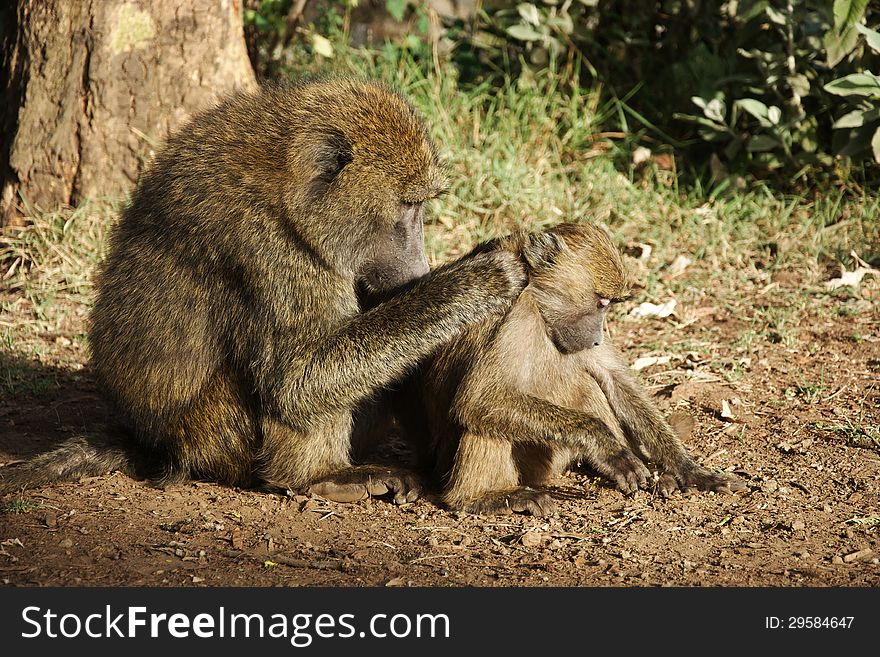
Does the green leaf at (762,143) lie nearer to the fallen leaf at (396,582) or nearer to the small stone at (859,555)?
the small stone at (859,555)

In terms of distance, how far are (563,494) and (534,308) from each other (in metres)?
0.69

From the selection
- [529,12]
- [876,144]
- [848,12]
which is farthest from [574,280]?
[529,12]

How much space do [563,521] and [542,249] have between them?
2.99ft

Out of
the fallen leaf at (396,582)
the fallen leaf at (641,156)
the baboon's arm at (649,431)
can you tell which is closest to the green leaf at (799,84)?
the fallen leaf at (641,156)

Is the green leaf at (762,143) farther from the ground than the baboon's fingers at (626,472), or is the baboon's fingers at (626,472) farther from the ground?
the green leaf at (762,143)

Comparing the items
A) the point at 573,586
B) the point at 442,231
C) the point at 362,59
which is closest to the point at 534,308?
the point at 573,586

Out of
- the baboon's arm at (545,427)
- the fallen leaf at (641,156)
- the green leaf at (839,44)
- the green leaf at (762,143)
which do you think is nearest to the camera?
the baboon's arm at (545,427)

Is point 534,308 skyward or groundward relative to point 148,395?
skyward

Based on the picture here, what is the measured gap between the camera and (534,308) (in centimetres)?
366

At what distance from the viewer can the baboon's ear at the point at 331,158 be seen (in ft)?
11.7

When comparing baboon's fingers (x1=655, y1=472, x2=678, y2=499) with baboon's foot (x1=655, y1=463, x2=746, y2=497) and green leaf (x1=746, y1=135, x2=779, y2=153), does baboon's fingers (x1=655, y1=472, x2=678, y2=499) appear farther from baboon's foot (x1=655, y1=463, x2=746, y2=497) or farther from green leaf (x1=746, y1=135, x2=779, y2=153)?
green leaf (x1=746, y1=135, x2=779, y2=153)

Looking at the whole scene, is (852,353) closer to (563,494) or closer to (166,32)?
(563,494)

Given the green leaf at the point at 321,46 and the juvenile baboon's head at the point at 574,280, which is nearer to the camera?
the juvenile baboon's head at the point at 574,280

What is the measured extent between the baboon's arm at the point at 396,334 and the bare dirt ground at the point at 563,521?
42 centimetres
